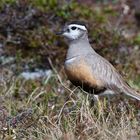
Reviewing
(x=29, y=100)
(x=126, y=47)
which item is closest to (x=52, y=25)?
(x=126, y=47)

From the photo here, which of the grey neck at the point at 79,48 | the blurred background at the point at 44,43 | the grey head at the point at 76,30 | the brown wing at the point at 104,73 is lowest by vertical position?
the blurred background at the point at 44,43

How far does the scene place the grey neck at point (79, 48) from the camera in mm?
7135

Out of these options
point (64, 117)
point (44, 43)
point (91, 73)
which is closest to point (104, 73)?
point (91, 73)

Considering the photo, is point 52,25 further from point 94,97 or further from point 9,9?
point 94,97

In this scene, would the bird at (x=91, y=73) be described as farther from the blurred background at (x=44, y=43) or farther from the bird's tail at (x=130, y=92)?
the blurred background at (x=44, y=43)

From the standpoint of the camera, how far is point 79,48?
7.21 meters

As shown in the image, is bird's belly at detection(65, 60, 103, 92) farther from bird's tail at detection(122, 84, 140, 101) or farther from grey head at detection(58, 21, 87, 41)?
grey head at detection(58, 21, 87, 41)

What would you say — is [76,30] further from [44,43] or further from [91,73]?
[44,43]

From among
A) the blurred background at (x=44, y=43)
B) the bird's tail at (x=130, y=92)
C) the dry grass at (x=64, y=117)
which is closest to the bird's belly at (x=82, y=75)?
the dry grass at (x=64, y=117)

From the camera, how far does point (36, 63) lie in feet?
29.4

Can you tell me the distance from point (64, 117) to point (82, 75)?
0.56 m

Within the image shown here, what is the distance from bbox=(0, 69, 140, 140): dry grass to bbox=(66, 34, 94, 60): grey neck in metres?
0.40

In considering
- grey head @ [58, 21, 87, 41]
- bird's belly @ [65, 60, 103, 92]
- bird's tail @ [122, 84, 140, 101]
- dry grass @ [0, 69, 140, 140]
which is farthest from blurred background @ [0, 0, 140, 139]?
bird's belly @ [65, 60, 103, 92]

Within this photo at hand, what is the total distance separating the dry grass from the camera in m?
5.94
